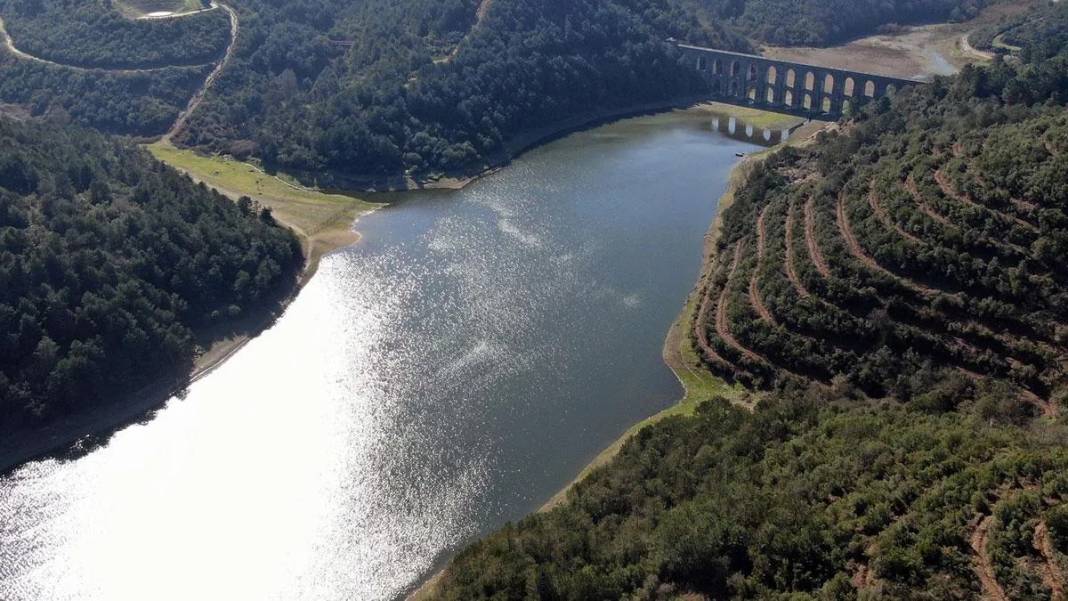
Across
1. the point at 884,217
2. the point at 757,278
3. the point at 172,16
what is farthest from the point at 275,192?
the point at 884,217

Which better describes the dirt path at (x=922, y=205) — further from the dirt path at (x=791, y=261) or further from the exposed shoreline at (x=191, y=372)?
the exposed shoreline at (x=191, y=372)

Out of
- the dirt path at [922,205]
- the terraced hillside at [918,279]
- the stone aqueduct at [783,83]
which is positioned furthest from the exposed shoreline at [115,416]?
the stone aqueduct at [783,83]

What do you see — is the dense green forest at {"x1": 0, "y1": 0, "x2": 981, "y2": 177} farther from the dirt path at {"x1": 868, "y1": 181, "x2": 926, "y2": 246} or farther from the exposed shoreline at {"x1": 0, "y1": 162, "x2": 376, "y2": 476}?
the dirt path at {"x1": 868, "y1": 181, "x2": 926, "y2": 246}

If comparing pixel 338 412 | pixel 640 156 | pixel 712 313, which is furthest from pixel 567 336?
pixel 640 156

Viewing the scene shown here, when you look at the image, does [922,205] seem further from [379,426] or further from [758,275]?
[379,426]

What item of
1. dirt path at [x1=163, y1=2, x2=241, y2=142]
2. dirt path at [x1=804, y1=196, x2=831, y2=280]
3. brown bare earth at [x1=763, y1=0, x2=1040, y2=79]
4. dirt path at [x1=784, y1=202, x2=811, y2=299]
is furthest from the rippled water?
brown bare earth at [x1=763, y1=0, x2=1040, y2=79]

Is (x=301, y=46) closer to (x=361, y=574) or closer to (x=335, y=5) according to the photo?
(x=335, y=5)
